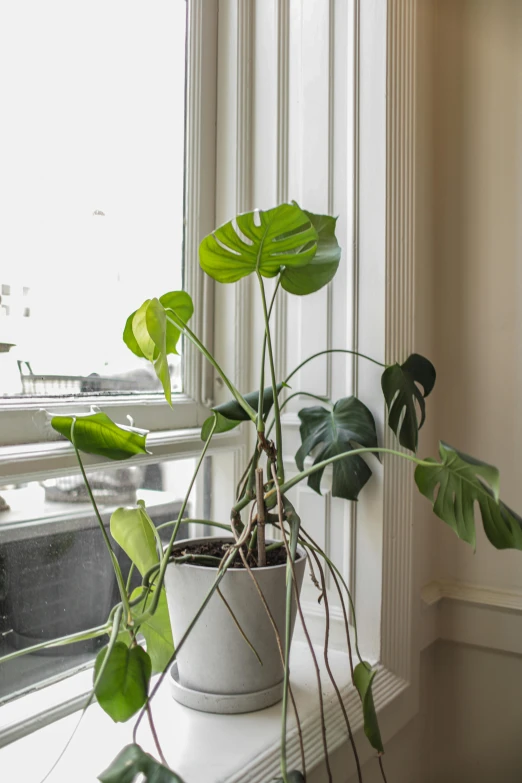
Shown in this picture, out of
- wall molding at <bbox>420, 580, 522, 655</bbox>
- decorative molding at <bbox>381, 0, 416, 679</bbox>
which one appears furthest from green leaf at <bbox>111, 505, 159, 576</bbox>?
wall molding at <bbox>420, 580, 522, 655</bbox>

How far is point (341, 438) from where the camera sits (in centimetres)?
120

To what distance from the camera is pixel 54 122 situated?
1.11 meters

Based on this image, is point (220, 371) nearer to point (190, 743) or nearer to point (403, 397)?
point (403, 397)

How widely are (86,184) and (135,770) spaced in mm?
913

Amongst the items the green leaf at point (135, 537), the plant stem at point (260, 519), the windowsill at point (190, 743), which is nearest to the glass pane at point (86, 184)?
the green leaf at point (135, 537)

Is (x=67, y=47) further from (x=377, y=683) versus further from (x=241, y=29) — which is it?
(x=377, y=683)

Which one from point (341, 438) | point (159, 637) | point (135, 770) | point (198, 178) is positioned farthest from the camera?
point (198, 178)

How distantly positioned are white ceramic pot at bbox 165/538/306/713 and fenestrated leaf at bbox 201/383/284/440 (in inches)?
8.7

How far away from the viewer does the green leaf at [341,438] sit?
1.20m

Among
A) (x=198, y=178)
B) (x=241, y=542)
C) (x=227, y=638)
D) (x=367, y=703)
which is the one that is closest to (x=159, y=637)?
(x=227, y=638)

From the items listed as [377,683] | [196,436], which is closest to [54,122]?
[196,436]

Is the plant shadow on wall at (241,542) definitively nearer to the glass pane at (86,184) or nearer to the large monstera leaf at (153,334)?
the large monstera leaf at (153,334)

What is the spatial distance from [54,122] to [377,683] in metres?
1.14

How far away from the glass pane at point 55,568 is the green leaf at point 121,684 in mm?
339
